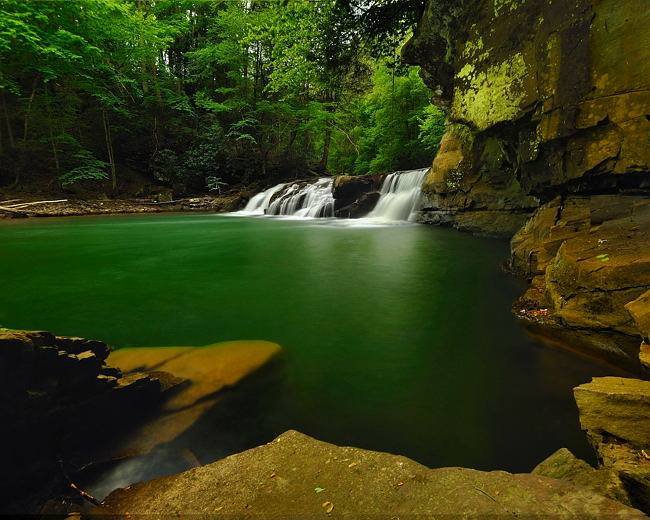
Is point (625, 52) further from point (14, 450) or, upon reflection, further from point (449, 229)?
point (449, 229)

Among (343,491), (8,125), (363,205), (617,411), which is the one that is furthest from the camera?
(8,125)

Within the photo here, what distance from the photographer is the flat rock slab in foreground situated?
142 centimetres

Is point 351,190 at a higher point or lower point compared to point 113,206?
higher

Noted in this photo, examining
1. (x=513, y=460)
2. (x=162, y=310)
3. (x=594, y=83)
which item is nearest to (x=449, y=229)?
(x=594, y=83)

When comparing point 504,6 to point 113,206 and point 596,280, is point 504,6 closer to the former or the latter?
point 596,280

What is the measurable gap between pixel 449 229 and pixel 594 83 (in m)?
8.50

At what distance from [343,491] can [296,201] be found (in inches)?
788

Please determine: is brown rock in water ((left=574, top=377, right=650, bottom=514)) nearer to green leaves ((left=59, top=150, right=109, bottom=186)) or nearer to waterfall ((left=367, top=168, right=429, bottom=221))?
waterfall ((left=367, top=168, right=429, bottom=221))

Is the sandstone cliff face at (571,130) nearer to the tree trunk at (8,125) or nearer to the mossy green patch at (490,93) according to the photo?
the mossy green patch at (490,93)

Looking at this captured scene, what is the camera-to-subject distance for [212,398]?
2.82 meters

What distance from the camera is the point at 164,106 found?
25516 millimetres

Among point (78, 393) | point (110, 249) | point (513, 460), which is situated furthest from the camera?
point (110, 249)

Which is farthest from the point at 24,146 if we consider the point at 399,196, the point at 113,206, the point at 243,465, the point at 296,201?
the point at 243,465

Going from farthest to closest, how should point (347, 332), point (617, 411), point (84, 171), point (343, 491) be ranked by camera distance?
point (84, 171), point (347, 332), point (617, 411), point (343, 491)
